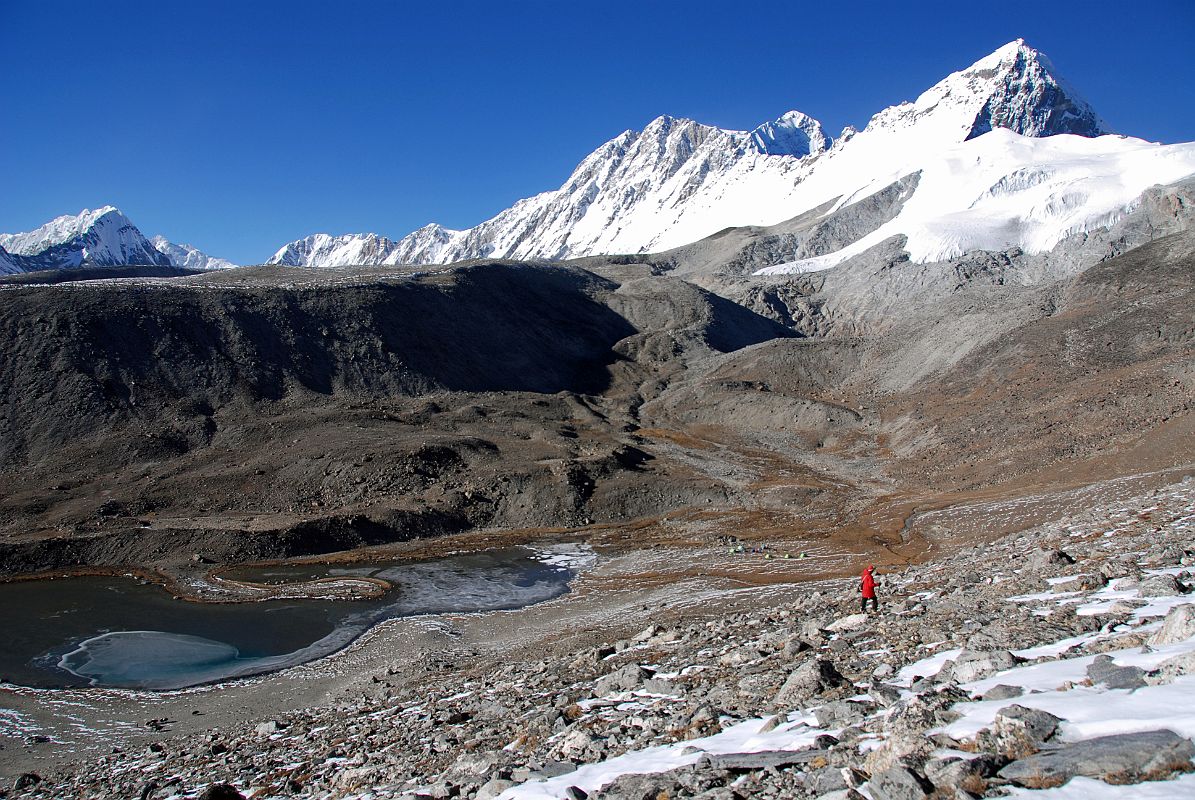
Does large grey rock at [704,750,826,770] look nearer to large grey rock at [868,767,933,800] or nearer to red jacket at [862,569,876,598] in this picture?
large grey rock at [868,767,933,800]

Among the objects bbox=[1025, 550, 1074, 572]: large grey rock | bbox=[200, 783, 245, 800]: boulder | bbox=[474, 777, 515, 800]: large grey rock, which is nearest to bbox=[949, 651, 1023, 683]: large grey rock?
bbox=[474, 777, 515, 800]: large grey rock

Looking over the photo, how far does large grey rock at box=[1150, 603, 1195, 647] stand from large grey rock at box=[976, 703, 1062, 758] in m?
2.76

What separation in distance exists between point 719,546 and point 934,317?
59.9m

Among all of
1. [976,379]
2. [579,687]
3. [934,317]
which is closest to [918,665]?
[579,687]

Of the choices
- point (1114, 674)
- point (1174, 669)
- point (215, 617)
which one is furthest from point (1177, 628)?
point (215, 617)

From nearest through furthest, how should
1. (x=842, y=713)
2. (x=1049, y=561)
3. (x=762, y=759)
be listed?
(x=762, y=759) → (x=842, y=713) → (x=1049, y=561)

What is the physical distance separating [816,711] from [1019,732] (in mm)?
2675

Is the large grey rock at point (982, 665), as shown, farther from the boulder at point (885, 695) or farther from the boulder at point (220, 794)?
the boulder at point (220, 794)

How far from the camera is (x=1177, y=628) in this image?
7836 mm

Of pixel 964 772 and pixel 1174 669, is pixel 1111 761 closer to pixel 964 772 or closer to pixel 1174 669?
pixel 964 772

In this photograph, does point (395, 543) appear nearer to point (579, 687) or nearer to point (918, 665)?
point (579, 687)

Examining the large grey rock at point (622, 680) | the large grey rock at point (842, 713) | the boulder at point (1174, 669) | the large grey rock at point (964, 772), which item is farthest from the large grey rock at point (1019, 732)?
the large grey rock at point (622, 680)

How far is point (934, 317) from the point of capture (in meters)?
85.2

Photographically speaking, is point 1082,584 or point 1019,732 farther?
point 1082,584
